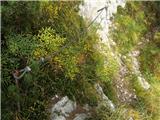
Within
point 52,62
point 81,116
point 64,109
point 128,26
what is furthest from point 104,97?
point 128,26

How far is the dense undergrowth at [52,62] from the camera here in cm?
609

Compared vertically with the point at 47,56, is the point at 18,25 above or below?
above

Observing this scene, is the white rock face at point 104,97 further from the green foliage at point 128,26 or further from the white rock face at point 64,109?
the green foliage at point 128,26

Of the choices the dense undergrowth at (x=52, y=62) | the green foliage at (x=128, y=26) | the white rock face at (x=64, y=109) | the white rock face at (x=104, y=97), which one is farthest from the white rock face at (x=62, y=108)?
the green foliage at (x=128, y=26)

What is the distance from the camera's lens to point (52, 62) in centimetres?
640

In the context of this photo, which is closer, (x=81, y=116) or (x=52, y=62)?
(x=52, y=62)

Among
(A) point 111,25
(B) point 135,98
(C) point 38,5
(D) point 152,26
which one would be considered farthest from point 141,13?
(C) point 38,5

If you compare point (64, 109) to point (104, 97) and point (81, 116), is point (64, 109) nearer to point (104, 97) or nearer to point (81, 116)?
point (81, 116)

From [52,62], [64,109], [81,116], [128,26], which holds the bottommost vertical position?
[81,116]

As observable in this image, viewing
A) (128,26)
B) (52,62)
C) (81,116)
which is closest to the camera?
(52,62)

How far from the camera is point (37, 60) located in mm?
6195

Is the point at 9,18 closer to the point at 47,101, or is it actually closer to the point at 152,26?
the point at 47,101

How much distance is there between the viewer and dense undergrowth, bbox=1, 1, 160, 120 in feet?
20.0

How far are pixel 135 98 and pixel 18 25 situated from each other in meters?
2.64
